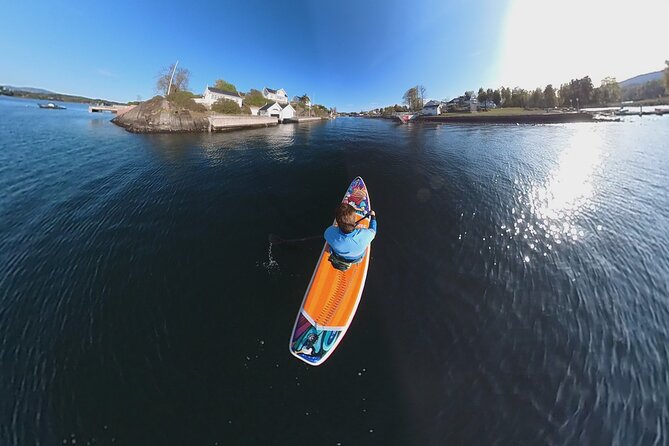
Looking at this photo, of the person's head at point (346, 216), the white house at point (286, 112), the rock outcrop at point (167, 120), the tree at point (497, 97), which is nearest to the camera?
the person's head at point (346, 216)

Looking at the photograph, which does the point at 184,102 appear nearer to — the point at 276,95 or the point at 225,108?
the point at 225,108

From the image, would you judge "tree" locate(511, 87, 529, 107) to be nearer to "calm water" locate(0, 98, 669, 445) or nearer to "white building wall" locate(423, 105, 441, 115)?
"white building wall" locate(423, 105, 441, 115)

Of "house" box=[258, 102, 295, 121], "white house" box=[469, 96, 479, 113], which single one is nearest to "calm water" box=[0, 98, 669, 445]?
"house" box=[258, 102, 295, 121]

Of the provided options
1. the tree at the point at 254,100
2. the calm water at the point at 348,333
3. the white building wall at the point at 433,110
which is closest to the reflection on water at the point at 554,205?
the calm water at the point at 348,333

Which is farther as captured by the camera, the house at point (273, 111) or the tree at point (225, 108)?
the house at point (273, 111)

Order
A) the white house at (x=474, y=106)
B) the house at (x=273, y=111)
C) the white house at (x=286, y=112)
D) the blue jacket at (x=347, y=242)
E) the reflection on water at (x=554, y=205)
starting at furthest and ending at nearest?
the white house at (x=474, y=106) < the white house at (x=286, y=112) < the house at (x=273, y=111) < the reflection on water at (x=554, y=205) < the blue jacket at (x=347, y=242)

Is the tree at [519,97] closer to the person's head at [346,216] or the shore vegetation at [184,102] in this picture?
the shore vegetation at [184,102]

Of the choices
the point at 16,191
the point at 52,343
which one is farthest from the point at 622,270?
the point at 16,191

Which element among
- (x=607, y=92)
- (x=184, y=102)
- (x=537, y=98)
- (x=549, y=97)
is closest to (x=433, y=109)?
(x=537, y=98)

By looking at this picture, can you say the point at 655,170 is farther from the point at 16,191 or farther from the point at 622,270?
the point at 16,191
